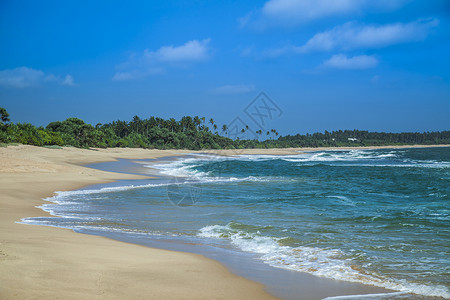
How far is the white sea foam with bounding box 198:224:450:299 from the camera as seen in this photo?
5.68 meters

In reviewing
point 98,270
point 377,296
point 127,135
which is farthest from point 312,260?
point 127,135

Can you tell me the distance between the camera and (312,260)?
709 centimetres

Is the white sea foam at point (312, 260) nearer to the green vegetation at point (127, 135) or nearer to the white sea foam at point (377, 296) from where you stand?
the white sea foam at point (377, 296)

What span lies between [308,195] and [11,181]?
13.7 meters

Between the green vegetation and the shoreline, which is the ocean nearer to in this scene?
the shoreline

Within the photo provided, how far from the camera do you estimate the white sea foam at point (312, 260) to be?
5.68 m

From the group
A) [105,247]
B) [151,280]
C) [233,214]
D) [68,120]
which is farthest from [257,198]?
[68,120]

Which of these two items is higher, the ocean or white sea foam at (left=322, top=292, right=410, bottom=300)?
white sea foam at (left=322, top=292, right=410, bottom=300)

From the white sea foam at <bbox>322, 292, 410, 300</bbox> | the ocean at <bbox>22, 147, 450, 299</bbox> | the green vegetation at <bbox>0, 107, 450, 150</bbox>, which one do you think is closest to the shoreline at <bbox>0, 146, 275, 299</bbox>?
the white sea foam at <bbox>322, 292, 410, 300</bbox>

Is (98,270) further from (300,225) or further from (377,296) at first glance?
(300,225)

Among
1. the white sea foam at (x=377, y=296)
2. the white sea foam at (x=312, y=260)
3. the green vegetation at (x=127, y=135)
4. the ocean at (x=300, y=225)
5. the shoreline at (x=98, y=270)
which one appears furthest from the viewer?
the green vegetation at (x=127, y=135)

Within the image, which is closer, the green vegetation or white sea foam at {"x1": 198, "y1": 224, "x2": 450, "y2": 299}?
white sea foam at {"x1": 198, "y1": 224, "x2": 450, "y2": 299}

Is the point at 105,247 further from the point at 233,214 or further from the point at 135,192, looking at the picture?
the point at 135,192

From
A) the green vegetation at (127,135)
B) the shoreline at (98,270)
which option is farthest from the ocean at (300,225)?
the green vegetation at (127,135)
